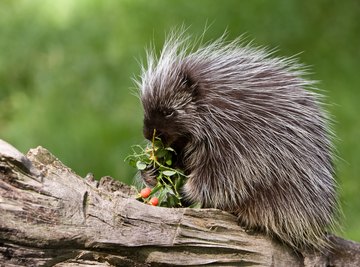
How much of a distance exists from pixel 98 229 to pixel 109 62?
9.39 ft

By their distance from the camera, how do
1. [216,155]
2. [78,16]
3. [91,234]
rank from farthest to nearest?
1. [78,16]
2. [216,155]
3. [91,234]

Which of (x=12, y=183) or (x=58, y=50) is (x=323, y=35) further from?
(x=12, y=183)

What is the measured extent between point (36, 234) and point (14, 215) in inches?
3.3

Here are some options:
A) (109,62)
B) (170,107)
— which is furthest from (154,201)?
(109,62)

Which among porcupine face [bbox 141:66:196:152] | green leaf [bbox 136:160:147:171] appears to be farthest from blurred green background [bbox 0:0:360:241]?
porcupine face [bbox 141:66:196:152]

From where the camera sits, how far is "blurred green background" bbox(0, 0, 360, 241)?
193 inches

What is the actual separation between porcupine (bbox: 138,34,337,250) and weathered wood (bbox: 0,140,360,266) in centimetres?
10

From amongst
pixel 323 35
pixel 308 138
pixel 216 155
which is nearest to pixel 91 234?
pixel 216 155

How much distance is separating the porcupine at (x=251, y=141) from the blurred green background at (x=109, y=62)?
1.91 m

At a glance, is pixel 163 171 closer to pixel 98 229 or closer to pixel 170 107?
pixel 170 107

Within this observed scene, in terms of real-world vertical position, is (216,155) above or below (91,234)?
above

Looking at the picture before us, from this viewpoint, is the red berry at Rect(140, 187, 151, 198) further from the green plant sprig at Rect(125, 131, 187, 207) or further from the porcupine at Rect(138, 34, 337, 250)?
the porcupine at Rect(138, 34, 337, 250)

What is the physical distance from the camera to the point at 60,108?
16.4ft

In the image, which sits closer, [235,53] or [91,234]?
[91,234]
